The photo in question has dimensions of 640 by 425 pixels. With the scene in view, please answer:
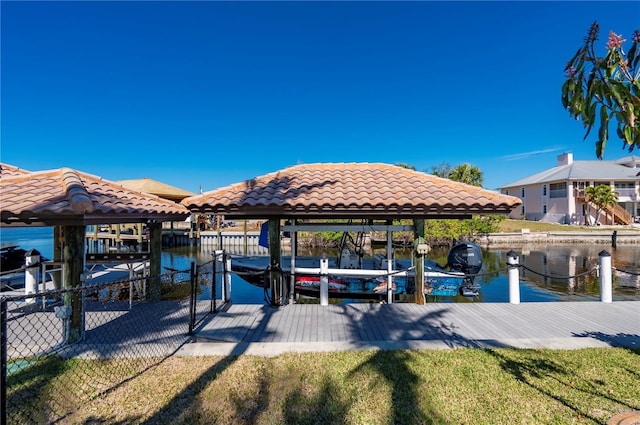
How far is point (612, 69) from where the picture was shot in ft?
7.79

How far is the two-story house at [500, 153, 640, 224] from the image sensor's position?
112ft

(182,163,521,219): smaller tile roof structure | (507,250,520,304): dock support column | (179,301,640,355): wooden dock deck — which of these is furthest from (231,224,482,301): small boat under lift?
(182,163,521,219): smaller tile roof structure

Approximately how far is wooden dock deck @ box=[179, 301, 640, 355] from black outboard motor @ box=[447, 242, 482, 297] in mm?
2659

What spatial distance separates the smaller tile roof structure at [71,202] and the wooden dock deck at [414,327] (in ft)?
8.19

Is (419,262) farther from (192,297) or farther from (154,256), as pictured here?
(154,256)

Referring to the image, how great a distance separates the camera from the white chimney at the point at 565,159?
134ft

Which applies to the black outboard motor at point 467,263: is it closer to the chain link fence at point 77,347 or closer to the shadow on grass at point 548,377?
the shadow on grass at point 548,377

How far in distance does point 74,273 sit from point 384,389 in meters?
4.98

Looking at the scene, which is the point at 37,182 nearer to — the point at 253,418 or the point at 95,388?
the point at 95,388

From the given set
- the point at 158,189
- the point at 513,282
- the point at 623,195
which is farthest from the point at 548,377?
the point at 623,195

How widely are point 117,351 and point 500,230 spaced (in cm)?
3307

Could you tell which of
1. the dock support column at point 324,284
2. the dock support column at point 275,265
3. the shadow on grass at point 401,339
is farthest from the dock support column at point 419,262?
the dock support column at point 275,265

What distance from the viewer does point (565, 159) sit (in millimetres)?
41406

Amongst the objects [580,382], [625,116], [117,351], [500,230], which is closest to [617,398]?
[580,382]
